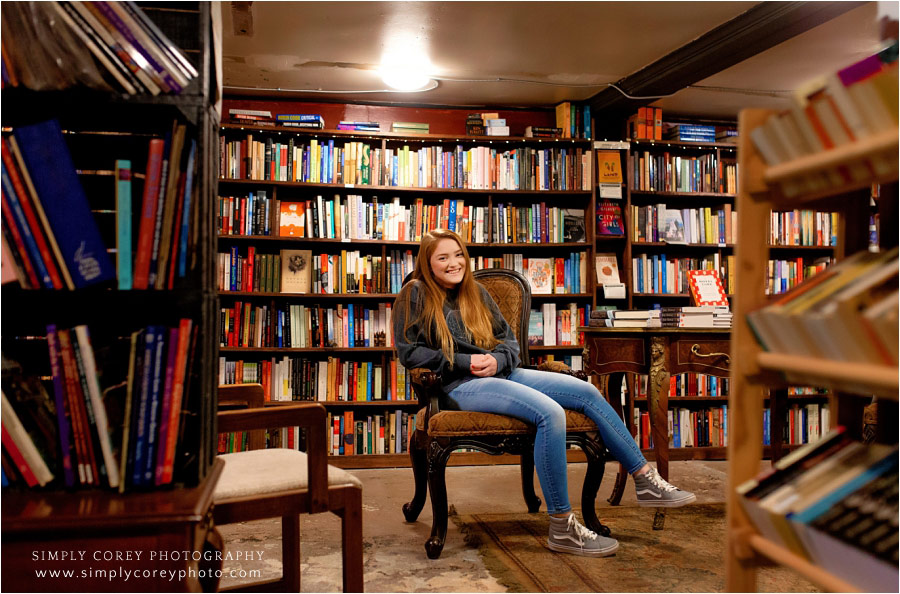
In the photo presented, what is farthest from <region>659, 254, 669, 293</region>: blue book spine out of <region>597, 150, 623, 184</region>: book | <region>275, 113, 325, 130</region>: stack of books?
<region>275, 113, 325, 130</region>: stack of books

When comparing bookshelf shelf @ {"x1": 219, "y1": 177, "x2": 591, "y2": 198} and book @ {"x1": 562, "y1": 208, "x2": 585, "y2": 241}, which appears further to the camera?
book @ {"x1": 562, "y1": 208, "x2": 585, "y2": 241}

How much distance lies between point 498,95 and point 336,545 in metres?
3.10

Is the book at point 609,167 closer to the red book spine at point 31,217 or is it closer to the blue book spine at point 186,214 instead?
the blue book spine at point 186,214

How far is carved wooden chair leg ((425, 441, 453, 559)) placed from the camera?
2.36 metres

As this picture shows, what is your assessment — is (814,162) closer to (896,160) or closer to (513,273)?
(896,160)

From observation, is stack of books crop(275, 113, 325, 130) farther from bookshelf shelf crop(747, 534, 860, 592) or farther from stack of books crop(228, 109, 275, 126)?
bookshelf shelf crop(747, 534, 860, 592)

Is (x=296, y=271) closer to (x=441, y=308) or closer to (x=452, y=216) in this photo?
(x=452, y=216)

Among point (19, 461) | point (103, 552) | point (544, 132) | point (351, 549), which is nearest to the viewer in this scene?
point (103, 552)

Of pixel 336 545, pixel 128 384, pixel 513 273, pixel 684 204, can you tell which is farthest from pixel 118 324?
pixel 684 204

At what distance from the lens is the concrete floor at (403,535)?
214cm

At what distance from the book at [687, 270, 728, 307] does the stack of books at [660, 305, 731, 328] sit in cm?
19

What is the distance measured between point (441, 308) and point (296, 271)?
183 cm

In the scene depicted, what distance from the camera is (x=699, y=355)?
302 centimetres

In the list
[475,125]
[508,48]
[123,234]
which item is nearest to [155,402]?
[123,234]
